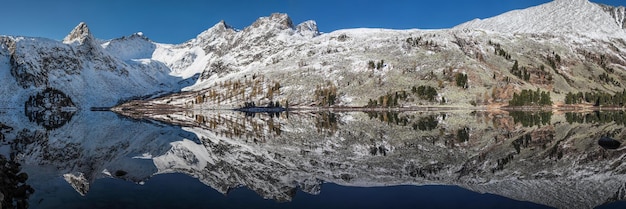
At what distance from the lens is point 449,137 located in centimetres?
5838

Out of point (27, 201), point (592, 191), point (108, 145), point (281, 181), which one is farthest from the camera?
point (108, 145)

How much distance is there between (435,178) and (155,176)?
66.0 feet

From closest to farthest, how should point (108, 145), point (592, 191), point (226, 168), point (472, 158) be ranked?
point (592, 191)
point (226, 168)
point (472, 158)
point (108, 145)

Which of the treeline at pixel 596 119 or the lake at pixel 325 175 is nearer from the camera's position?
the lake at pixel 325 175

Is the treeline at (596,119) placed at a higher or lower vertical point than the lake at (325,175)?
lower

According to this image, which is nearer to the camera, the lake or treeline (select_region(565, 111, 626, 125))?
the lake

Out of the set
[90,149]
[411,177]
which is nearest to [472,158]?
[411,177]

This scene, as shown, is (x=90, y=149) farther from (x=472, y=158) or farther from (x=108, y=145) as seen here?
(x=472, y=158)

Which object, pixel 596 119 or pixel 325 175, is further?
pixel 596 119

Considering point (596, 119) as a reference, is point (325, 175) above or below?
above

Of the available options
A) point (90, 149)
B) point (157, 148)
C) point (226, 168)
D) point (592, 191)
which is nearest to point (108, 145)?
point (90, 149)

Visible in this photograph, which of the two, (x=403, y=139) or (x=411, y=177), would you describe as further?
(x=403, y=139)

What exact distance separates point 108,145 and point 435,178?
140 feet

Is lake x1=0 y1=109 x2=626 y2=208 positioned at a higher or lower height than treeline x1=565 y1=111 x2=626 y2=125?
higher
